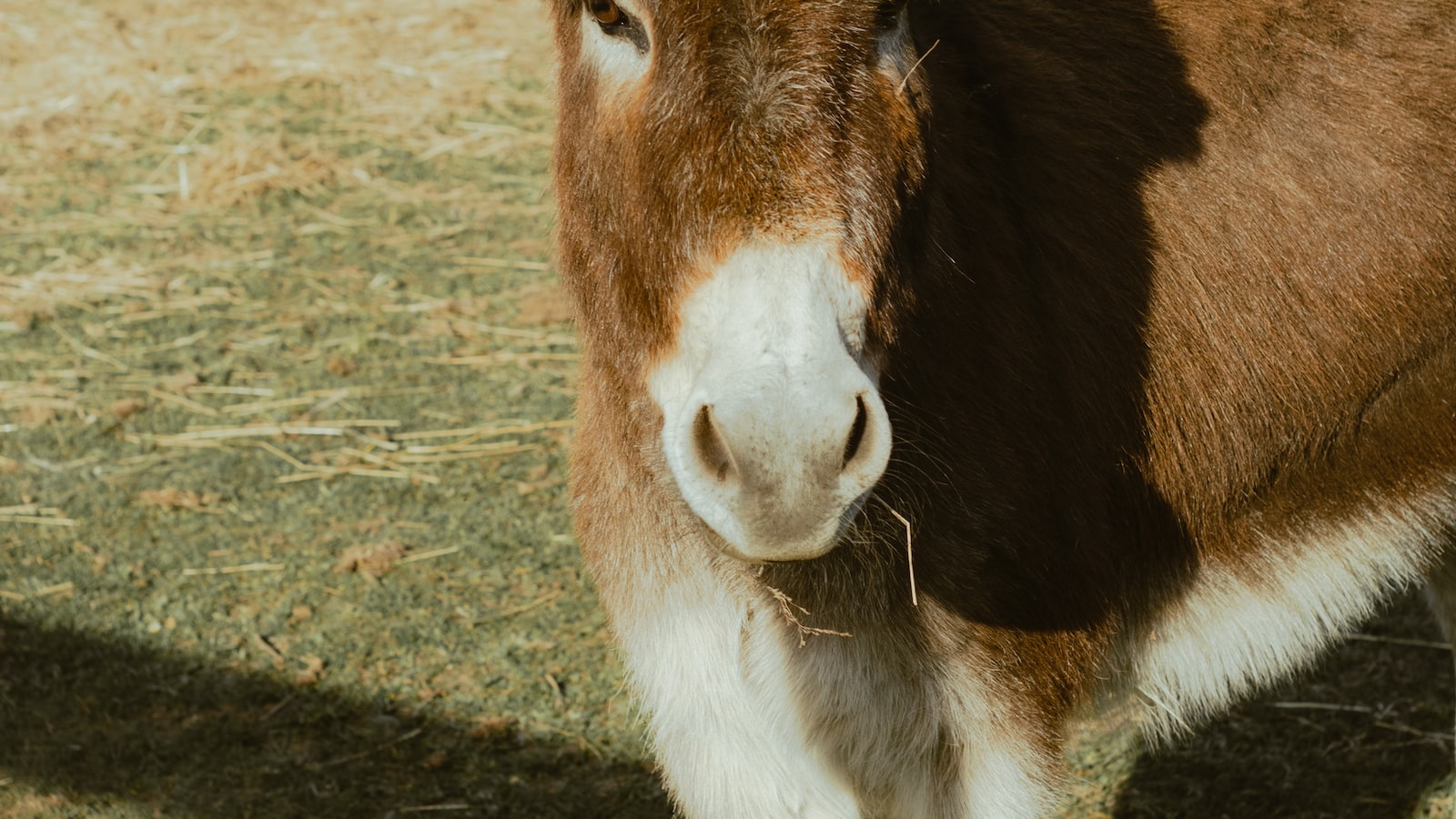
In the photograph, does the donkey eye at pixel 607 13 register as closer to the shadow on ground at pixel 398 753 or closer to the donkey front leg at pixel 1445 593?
the shadow on ground at pixel 398 753

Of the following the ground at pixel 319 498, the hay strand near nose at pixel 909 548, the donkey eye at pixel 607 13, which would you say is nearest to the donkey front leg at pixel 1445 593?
the ground at pixel 319 498

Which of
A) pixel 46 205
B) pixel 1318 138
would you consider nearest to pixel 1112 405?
pixel 1318 138

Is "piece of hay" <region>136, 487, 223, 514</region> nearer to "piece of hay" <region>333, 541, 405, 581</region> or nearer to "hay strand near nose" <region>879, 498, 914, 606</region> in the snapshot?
"piece of hay" <region>333, 541, 405, 581</region>

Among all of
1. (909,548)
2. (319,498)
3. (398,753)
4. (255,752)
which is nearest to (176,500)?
(319,498)

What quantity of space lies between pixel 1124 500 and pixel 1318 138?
87 centimetres

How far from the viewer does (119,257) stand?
619cm

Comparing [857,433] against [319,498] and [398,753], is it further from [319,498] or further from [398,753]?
[319,498]

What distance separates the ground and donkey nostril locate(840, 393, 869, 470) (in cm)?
202

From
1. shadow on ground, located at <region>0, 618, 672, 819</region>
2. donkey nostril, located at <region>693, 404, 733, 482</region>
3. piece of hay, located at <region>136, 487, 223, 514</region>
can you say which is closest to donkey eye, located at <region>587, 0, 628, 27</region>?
donkey nostril, located at <region>693, 404, 733, 482</region>

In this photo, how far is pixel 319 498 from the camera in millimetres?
4676

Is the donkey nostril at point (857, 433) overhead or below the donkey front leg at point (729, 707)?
overhead

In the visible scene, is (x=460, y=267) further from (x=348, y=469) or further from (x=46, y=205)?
(x=46, y=205)

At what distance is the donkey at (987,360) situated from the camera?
5.91 ft

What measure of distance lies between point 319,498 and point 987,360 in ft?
9.95
